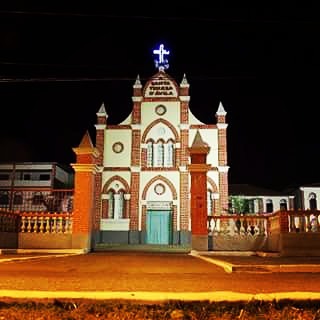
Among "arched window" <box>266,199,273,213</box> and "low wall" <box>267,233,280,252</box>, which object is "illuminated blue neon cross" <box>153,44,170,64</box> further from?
"arched window" <box>266,199,273,213</box>

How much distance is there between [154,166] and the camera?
28.0 meters

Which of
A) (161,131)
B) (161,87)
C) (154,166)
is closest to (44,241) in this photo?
(154,166)

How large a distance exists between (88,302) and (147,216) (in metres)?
22.7

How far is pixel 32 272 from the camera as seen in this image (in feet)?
23.4

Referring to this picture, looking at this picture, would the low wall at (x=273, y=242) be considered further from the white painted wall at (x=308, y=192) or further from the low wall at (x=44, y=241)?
the white painted wall at (x=308, y=192)

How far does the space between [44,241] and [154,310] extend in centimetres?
1048

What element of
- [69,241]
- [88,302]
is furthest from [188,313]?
[69,241]

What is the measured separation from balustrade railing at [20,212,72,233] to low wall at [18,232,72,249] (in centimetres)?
20

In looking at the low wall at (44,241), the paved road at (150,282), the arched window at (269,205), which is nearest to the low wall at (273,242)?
the paved road at (150,282)

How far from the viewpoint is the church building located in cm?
2689

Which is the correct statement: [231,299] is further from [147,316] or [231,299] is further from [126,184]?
[126,184]

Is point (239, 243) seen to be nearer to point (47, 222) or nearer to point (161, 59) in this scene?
point (47, 222)

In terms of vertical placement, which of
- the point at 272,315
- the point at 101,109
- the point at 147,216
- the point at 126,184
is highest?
the point at 101,109

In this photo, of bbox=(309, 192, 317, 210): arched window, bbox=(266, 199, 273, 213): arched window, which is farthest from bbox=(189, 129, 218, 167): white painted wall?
bbox=(309, 192, 317, 210): arched window
